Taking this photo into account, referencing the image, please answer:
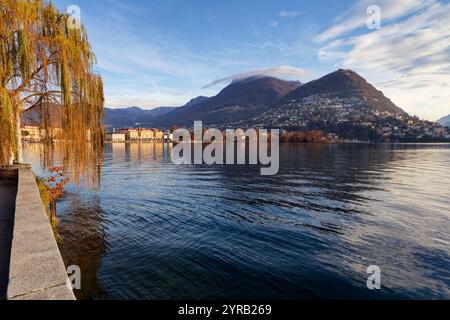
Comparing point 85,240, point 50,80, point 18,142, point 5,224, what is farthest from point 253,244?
point 18,142

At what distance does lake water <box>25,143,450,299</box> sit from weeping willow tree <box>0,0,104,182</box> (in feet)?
15.9

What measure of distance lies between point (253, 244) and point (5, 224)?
9479mm

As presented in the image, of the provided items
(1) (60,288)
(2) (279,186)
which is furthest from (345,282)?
(2) (279,186)

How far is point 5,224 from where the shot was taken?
289 inches

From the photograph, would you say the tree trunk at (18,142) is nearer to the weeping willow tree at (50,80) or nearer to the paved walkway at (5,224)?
the weeping willow tree at (50,80)

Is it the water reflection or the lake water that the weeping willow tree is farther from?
the lake water

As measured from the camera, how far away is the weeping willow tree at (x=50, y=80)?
36.2ft

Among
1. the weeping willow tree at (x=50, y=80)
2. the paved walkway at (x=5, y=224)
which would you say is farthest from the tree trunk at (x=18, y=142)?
the paved walkway at (x=5, y=224)

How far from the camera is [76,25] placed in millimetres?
13148

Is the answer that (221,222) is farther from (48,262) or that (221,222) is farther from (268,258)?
(48,262)

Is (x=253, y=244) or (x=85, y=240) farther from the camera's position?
(x=253, y=244)

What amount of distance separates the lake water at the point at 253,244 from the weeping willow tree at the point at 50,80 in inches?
190

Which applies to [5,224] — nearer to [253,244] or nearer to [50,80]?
[50,80]

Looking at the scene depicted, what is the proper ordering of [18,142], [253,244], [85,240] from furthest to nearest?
1. [18,142]
2. [253,244]
3. [85,240]
